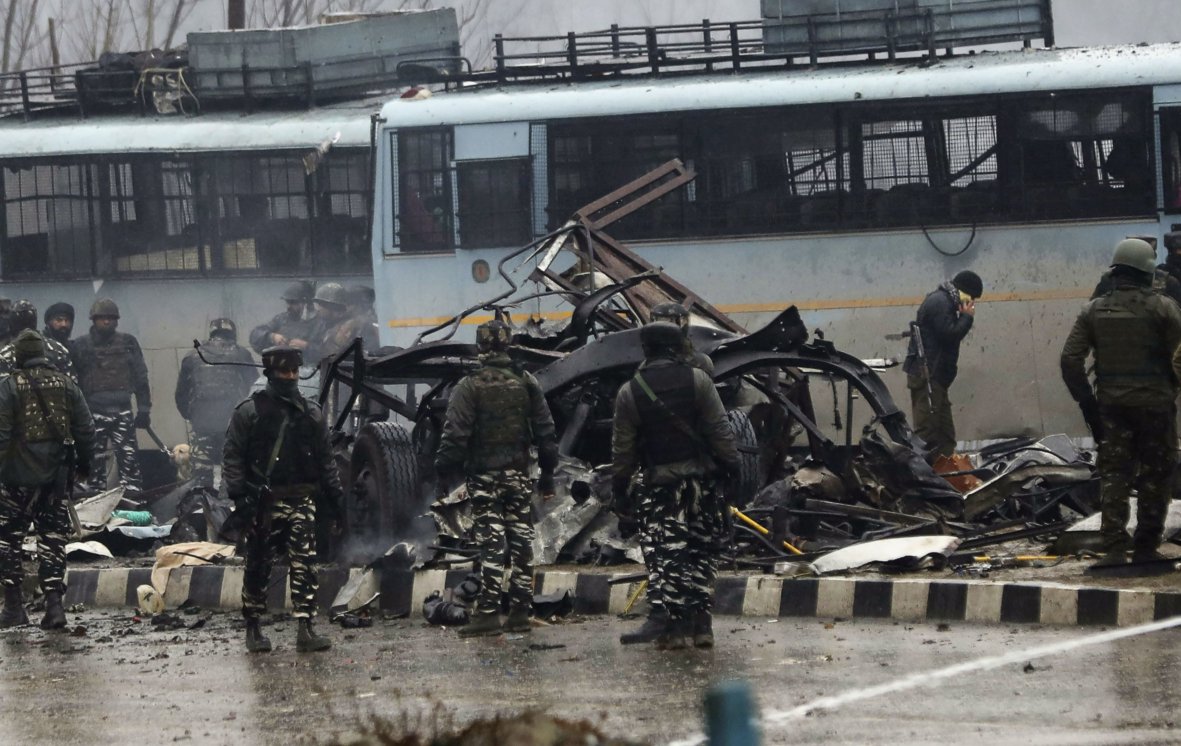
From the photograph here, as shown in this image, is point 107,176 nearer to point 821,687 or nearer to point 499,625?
point 499,625

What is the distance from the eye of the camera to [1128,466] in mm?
9992

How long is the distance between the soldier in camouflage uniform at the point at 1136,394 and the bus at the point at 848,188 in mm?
6882

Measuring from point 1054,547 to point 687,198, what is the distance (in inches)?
286

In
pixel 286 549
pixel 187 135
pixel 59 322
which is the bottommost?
pixel 286 549

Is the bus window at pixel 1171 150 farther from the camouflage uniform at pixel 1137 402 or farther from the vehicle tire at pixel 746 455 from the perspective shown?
the camouflage uniform at pixel 1137 402

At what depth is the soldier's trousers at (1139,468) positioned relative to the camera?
9875mm

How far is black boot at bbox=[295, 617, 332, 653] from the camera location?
9.57 meters

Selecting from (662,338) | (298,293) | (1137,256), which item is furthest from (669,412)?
(298,293)

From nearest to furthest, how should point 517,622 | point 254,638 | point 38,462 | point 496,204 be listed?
1. point 254,638
2. point 517,622
3. point 38,462
4. point 496,204

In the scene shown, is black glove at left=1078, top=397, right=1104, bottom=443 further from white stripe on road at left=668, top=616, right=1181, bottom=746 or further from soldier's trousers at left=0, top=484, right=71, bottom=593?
soldier's trousers at left=0, top=484, right=71, bottom=593

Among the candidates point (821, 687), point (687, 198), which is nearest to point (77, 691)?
point (821, 687)

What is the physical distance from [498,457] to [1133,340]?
3224 mm

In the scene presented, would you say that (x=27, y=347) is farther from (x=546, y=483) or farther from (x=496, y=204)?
(x=496, y=204)

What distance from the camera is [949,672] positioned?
7812 mm
